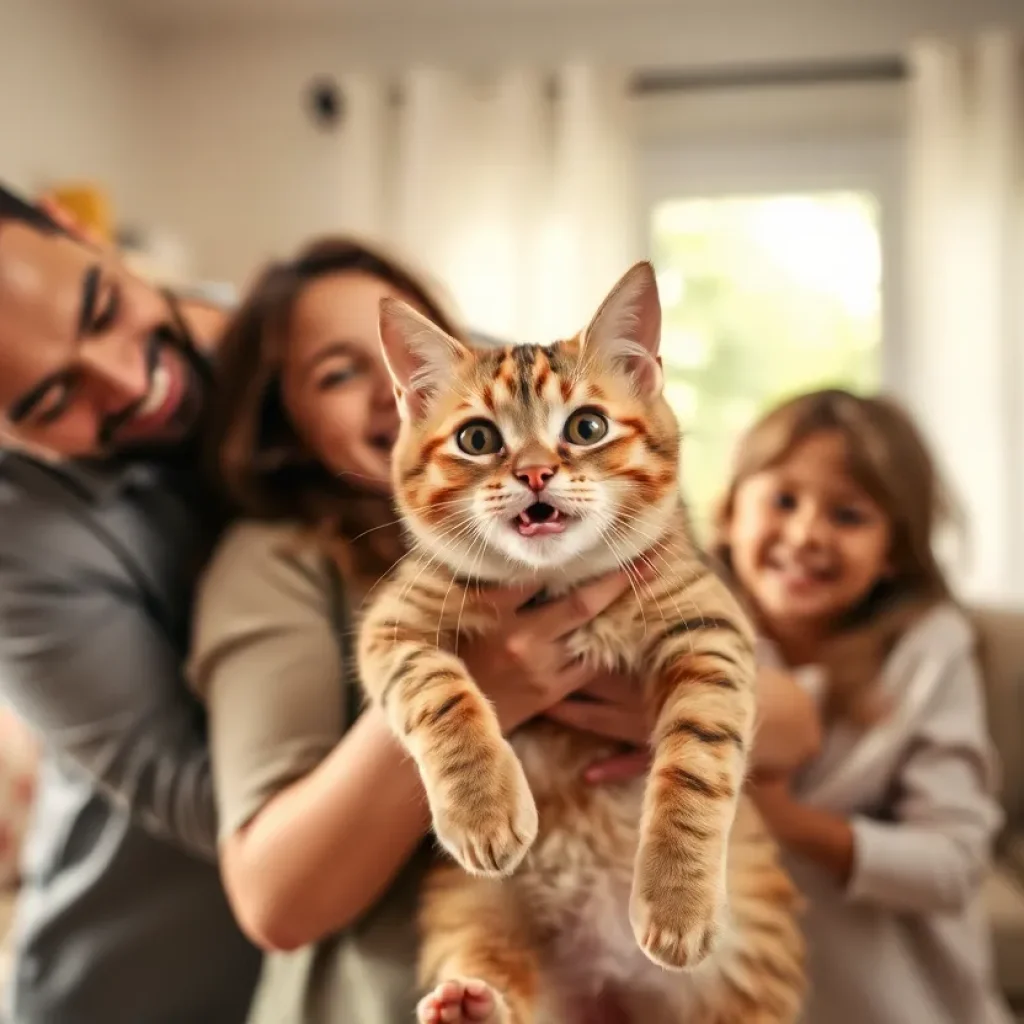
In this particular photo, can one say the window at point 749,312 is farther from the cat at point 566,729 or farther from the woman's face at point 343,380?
the woman's face at point 343,380

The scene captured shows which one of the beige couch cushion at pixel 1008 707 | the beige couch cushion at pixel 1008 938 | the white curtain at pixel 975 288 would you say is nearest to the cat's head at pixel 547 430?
the beige couch cushion at pixel 1008 938

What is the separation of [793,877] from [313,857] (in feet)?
1.15

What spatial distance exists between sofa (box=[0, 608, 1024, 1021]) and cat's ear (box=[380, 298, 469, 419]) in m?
1.32

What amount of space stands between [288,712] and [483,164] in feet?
7.07

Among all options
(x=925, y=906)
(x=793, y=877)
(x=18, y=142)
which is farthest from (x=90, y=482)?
(x=18, y=142)

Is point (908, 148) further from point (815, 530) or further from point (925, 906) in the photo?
point (925, 906)

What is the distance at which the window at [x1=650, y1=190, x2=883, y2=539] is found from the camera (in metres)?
0.54

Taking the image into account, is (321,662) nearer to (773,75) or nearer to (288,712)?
(288,712)

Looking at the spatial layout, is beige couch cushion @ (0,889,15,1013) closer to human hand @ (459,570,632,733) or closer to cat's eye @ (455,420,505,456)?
human hand @ (459,570,632,733)

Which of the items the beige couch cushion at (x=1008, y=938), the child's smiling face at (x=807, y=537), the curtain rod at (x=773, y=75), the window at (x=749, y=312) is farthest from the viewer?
the curtain rod at (x=773, y=75)

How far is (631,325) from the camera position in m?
0.44

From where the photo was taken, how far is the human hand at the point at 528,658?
0.55 metres

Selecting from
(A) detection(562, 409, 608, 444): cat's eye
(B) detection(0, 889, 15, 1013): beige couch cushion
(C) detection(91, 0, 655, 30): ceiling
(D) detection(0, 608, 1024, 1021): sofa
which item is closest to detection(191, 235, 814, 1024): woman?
(A) detection(562, 409, 608, 444): cat's eye

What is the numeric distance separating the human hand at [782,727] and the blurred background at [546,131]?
1.48m
